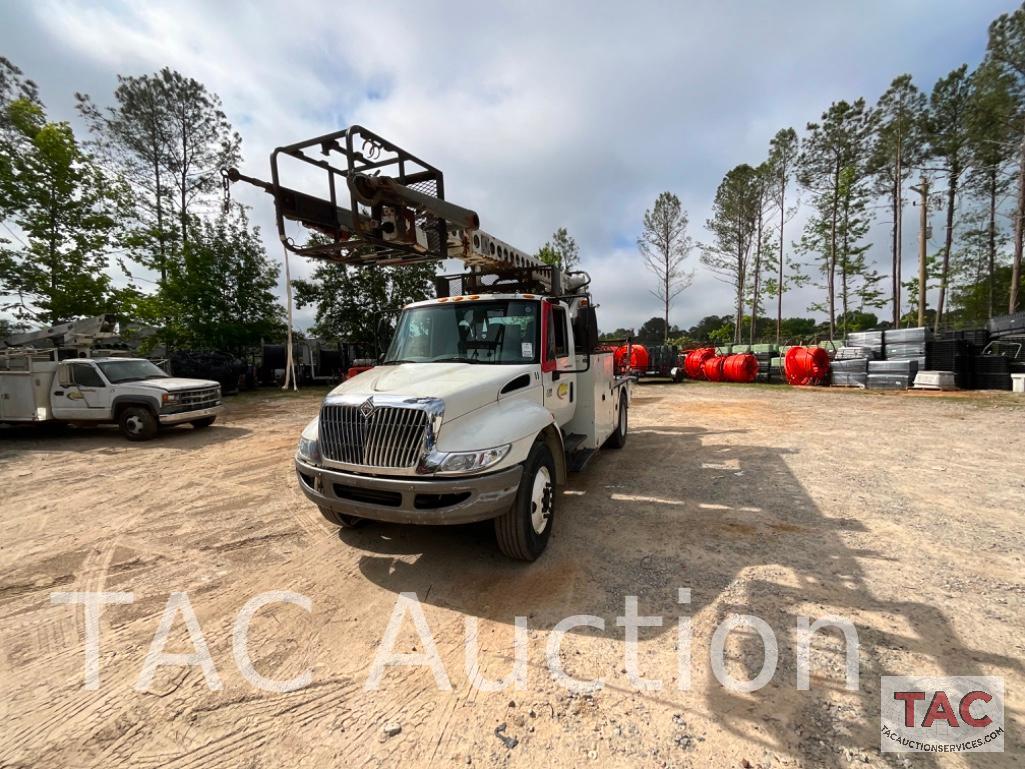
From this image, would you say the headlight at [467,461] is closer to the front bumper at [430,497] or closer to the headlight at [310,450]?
the front bumper at [430,497]

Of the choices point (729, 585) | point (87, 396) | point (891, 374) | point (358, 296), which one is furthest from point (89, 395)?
point (891, 374)

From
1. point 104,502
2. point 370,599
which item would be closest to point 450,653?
point 370,599

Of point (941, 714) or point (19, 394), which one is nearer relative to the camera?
point (941, 714)

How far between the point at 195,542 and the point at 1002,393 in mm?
20430

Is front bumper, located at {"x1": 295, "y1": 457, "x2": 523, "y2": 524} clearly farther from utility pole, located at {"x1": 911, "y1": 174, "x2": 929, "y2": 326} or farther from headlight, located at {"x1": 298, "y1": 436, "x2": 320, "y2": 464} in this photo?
utility pole, located at {"x1": 911, "y1": 174, "x2": 929, "y2": 326}

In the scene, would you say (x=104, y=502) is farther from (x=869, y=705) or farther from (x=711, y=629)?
(x=869, y=705)

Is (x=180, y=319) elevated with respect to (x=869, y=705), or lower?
elevated

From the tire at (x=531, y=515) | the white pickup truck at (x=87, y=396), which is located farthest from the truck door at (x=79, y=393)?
the tire at (x=531, y=515)

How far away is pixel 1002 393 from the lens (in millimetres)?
13016

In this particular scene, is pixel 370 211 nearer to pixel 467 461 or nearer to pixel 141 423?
pixel 467 461

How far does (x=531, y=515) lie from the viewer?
11.1ft

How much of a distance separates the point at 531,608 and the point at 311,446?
7.22ft

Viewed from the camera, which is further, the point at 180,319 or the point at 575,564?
the point at 180,319

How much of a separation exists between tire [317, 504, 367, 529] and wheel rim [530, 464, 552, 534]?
151 cm
